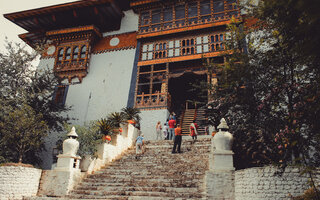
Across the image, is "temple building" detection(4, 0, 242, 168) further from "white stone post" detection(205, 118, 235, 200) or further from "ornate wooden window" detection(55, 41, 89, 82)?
"white stone post" detection(205, 118, 235, 200)

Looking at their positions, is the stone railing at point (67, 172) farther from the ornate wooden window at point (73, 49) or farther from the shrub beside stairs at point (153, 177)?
the ornate wooden window at point (73, 49)

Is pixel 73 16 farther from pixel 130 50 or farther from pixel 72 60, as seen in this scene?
pixel 130 50

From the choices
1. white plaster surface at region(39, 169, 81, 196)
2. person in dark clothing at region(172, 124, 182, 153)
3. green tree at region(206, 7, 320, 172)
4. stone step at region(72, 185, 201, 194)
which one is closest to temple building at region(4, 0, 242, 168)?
person in dark clothing at region(172, 124, 182, 153)

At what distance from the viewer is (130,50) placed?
61.3 ft

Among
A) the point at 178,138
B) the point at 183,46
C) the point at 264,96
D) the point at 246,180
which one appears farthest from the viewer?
the point at 183,46

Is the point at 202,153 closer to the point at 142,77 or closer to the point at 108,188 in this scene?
the point at 108,188

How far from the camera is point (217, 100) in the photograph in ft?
28.3

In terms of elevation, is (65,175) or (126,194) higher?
(65,175)

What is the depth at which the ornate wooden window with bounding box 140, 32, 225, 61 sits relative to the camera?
53.3 feet

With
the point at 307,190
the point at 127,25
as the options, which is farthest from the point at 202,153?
the point at 127,25

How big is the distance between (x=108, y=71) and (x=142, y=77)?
286cm

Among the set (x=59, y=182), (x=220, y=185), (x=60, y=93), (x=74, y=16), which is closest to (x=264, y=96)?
(x=220, y=185)

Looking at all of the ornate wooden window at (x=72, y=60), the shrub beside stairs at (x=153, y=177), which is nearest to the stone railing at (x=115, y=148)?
the shrub beside stairs at (x=153, y=177)

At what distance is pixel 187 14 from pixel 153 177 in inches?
495
